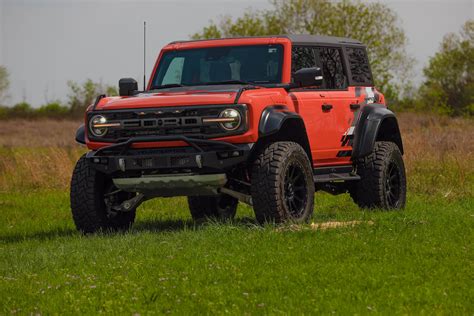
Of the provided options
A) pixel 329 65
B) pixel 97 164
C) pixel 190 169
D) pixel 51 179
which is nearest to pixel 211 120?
pixel 190 169

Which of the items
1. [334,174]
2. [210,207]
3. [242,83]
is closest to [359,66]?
[334,174]

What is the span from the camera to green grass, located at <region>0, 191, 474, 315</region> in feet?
26.5

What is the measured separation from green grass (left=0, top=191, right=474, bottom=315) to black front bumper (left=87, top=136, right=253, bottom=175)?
706 mm

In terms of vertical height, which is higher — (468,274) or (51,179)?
(468,274)

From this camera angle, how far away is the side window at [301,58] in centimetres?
1331

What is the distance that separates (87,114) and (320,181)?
295 cm

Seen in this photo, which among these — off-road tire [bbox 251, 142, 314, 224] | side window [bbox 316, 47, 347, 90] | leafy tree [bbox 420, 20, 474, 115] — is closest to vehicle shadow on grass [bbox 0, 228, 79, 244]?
off-road tire [bbox 251, 142, 314, 224]

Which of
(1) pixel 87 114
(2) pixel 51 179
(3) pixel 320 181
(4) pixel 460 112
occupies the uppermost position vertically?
(1) pixel 87 114

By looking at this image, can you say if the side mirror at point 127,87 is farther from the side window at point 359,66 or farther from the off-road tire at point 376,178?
the off-road tire at point 376,178

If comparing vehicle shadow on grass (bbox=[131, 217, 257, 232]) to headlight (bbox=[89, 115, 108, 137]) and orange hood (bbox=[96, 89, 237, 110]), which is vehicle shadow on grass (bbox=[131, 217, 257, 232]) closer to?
headlight (bbox=[89, 115, 108, 137])

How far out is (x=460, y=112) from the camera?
60812mm

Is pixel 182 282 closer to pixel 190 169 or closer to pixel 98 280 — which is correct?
pixel 98 280

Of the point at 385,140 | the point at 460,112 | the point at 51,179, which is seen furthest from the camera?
the point at 460,112

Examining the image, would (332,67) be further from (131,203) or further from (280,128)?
(131,203)
